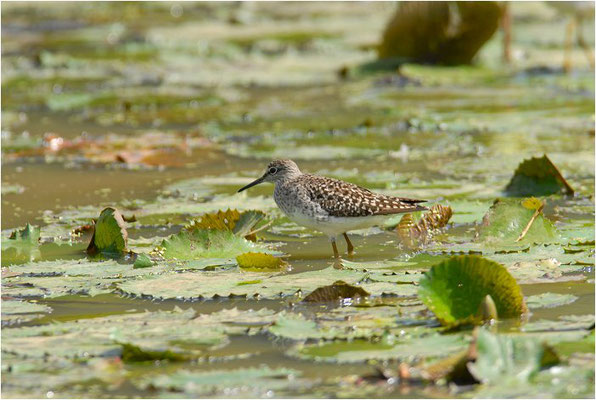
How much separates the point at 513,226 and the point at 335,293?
1.59 metres

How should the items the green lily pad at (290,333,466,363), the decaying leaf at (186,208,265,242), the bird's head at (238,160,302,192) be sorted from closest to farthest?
the green lily pad at (290,333,466,363) < the decaying leaf at (186,208,265,242) < the bird's head at (238,160,302,192)

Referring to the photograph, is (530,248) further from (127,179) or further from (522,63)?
(522,63)

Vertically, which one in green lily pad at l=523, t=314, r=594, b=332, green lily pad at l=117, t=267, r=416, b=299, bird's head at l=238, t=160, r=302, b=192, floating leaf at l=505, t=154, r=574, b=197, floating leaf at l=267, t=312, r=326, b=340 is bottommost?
green lily pad at l=523, t=314, r=594, b=332

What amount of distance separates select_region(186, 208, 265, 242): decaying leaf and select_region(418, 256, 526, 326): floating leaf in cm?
196

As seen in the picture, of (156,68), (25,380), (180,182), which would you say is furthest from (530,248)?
(156,68)

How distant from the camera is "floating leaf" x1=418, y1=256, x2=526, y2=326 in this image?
16.0 ft

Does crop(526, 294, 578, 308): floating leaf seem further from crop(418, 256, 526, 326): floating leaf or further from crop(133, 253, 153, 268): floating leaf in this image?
crop(133, 253, 153, 268): floating leaf

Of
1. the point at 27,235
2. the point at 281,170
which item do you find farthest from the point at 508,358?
the point at 27,235

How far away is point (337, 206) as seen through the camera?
21.5ft

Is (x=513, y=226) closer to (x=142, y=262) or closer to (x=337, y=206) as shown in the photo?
(x=337, y=206)

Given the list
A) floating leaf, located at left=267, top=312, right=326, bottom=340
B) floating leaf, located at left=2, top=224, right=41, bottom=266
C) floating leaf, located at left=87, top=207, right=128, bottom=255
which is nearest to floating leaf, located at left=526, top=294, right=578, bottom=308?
floating leaf, located at left=267, top=312, right=326, bottom=340

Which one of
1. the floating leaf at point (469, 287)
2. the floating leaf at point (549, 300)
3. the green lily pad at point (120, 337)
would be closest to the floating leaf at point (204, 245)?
the green lily pad at point (120, 337)

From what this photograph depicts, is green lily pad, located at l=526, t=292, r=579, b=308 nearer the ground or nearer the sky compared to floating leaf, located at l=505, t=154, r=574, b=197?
nearer the ground

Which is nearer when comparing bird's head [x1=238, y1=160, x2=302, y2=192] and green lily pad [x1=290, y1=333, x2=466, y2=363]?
green lily pad [x1=290, y1=333, x2=466, y2=363]
